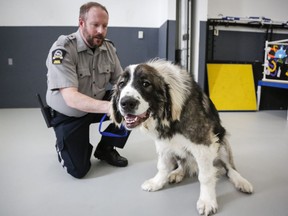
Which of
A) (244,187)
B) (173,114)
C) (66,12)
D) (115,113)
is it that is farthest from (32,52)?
(244,187)

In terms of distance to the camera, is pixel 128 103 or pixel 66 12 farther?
pixel 66 12

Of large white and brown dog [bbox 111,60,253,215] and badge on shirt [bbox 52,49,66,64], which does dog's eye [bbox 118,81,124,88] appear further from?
badge on shirt [bbox 52,49,66,64]

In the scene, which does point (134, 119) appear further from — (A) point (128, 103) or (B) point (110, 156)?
(B) point (110, 156)

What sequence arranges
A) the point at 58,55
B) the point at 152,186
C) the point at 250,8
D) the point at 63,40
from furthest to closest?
the point at 250,8 → the point at 63,40 → the point at 58,55 → the point at 152,186

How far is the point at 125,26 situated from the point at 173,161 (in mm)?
4078

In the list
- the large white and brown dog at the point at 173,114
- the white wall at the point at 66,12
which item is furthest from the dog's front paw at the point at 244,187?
the white wall at the point at 66,12

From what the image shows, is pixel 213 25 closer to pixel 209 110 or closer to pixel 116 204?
pixel 209 110

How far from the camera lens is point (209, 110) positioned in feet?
4.36

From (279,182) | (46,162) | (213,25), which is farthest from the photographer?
(213,25)

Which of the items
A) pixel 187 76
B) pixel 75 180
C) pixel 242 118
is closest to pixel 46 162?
pixel 75 180

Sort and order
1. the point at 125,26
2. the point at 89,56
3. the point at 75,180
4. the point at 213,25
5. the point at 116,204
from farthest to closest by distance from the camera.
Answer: the point at 125,26 → the point at 213,25 → the point at 89,56 → the point at 75,180 → the point at 116,204

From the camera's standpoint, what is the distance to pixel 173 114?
1157mm

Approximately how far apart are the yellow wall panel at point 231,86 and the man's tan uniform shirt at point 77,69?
281 centimetres

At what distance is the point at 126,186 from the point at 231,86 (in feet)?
11.5
